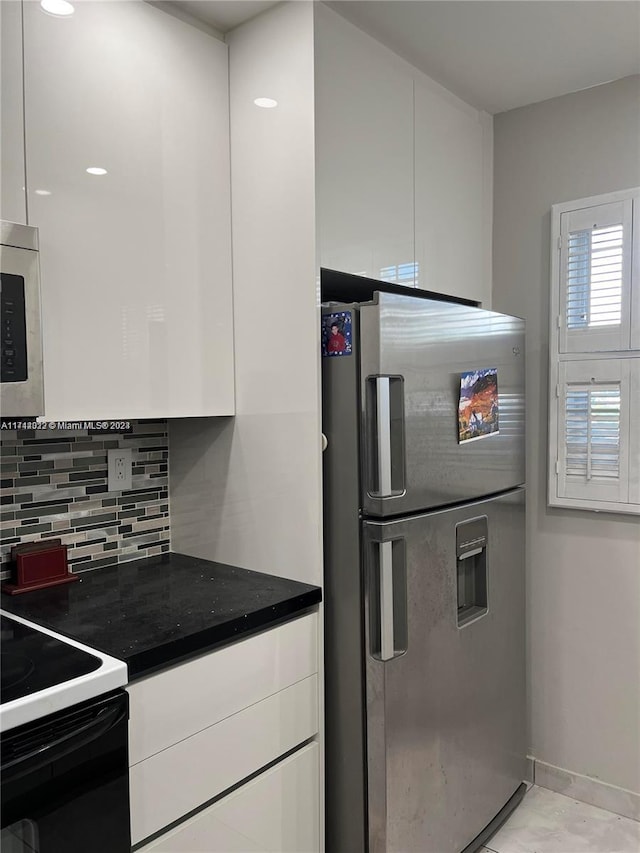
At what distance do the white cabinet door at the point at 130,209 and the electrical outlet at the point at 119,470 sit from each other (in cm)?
31

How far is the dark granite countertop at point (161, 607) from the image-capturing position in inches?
52.0

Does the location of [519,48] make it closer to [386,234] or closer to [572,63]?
[572,63]

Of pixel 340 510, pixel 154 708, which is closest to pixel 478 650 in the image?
pixel 340 510

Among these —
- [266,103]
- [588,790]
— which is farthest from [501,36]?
[588,790]

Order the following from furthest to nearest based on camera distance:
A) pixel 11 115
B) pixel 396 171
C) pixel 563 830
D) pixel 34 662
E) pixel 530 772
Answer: pixel 530 772, pixel 563 830, pixel 396 171, pixel 11 115, pixel 34 662

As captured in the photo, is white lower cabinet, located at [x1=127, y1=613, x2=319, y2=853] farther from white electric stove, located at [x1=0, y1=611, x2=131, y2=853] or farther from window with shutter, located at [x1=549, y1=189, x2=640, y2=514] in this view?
window with shutter, located at [x1=549, y1=189, x2=640, y2=514]

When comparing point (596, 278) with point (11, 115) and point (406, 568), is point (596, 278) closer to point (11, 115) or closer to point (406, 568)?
point (406, 568)

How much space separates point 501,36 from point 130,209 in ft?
3.84

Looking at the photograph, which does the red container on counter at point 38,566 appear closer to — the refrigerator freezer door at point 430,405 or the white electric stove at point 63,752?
the white electric stove at point 63,752

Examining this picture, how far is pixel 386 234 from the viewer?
1.94 meters

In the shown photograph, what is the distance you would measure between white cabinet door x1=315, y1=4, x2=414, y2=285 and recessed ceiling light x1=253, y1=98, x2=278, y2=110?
0.12 metres

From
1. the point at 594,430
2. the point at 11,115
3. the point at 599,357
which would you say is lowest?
the point at 594,430

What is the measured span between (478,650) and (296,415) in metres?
0.93

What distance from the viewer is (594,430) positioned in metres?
2.20
